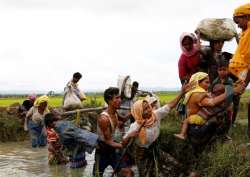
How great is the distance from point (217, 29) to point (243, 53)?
1.45 metres

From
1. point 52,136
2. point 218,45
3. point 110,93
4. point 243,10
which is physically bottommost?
point 52,136

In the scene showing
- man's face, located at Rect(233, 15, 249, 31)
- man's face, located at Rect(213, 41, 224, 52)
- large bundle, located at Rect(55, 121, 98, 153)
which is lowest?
large bundle, located at Rect(55, 121, 98, 153)

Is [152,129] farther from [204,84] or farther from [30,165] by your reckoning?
[30,165]

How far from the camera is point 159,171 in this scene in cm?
748

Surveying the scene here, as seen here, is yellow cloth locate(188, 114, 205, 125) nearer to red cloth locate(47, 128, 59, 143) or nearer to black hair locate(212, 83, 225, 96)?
black hair locate(212, 83, 225, 96)

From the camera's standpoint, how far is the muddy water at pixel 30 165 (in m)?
9.68

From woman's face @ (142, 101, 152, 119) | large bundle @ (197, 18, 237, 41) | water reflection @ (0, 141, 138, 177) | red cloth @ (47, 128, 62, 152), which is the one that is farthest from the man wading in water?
red cloth @ (47, 128, 62, 152)

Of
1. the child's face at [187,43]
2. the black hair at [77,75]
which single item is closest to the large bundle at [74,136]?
the child's face at [187,43]

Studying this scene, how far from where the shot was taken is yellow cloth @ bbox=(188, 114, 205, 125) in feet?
23.3

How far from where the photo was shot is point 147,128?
288 inches

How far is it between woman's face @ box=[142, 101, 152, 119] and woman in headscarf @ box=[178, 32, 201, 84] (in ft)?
4.24

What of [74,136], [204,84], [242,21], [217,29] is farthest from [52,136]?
[242,21]

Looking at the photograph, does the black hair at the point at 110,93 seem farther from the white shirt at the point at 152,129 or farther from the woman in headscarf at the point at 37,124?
the woman in headscarf at the point at 37,124

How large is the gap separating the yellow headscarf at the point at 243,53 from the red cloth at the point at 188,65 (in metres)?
1.46
